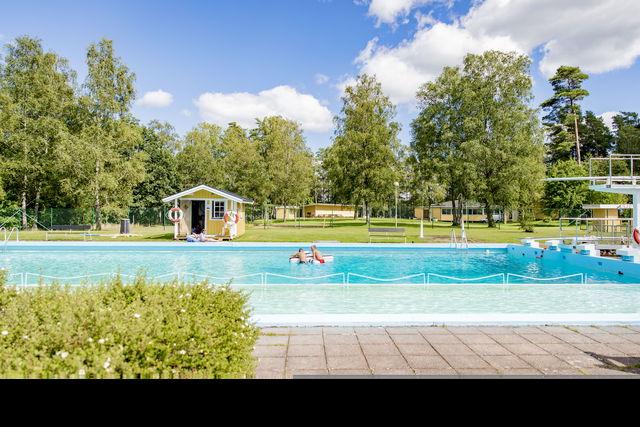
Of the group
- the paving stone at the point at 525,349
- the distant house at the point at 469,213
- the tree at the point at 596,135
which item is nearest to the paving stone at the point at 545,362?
the paving stone at the point at 525,349

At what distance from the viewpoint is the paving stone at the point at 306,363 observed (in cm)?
450

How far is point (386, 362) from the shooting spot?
4.64 metres

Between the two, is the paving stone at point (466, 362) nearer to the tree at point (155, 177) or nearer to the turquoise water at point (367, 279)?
the turquoise water at point (367, 279)

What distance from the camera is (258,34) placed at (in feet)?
29.8

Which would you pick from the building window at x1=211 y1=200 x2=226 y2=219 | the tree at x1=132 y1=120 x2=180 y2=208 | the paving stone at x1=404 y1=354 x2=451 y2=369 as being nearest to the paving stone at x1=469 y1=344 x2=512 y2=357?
the paving stone at x1=404 y1=354 x2=451 y2=369

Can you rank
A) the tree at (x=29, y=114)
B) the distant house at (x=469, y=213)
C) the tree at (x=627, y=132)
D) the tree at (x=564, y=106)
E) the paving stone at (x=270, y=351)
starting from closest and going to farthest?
the paving stone at (x=270, y=351)
the tree at (x=29, y=114)
the tree at (x=627, y=132)
the tree at (x=564, y=106)
the distant house at (x=469, y=213)

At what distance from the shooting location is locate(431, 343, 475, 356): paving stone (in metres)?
4.97

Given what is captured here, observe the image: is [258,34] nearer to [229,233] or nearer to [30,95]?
[229,233]

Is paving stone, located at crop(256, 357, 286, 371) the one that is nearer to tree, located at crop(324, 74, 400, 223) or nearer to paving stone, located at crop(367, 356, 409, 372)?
paving stone, located at crop(367, 356, 409, 372)

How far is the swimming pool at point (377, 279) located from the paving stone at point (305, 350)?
1016mm

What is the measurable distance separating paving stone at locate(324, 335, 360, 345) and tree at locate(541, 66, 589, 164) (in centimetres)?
5118
